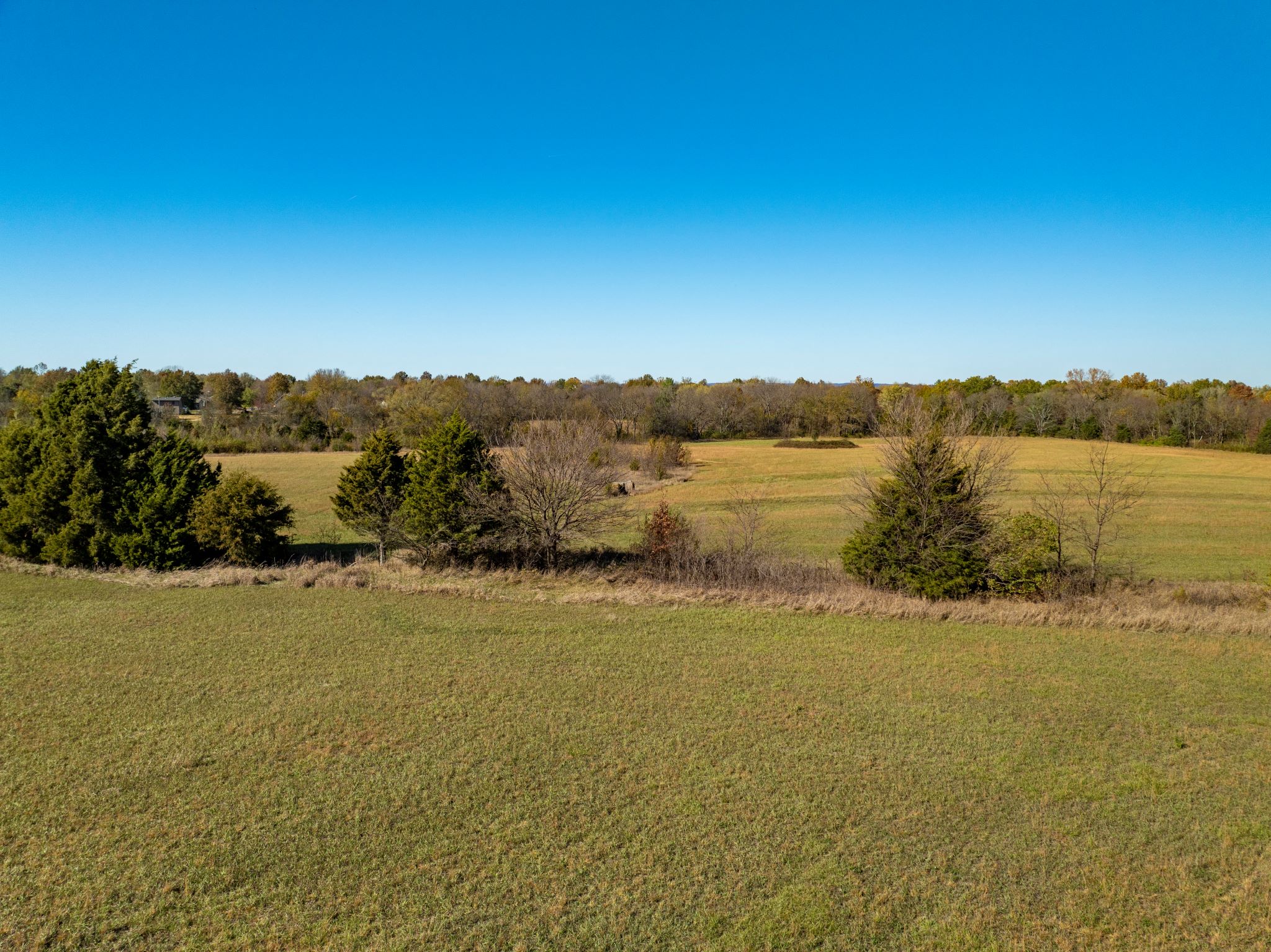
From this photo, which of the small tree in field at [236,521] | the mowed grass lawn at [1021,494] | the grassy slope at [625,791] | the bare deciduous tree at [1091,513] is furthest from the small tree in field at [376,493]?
the bare deciduous tree at [1091,513]

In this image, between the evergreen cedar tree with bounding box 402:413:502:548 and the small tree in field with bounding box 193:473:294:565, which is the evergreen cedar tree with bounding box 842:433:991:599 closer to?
the evergreen cedar tree with bounding box 402:413:502:548

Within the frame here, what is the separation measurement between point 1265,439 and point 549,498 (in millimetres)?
78715

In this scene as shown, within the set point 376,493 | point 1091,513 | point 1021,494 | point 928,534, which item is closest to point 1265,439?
point 1021,494

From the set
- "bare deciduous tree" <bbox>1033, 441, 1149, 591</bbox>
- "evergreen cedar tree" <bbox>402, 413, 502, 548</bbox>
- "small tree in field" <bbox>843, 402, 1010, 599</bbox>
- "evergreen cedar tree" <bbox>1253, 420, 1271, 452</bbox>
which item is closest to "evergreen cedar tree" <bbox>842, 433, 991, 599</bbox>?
"small tree in field" <bbox>843, 402, 1010, 599</bbox>

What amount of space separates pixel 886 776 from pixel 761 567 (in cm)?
1316

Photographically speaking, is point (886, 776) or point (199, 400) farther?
point (199, 400)

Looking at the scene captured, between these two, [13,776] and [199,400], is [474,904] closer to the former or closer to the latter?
[13,776]

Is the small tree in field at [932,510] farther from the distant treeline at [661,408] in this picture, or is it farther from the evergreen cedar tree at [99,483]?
the distant treeline at [661,408]

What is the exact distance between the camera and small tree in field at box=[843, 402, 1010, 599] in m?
20.6

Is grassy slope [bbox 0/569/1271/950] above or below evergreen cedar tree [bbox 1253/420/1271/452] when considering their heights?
below

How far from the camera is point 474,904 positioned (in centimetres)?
716

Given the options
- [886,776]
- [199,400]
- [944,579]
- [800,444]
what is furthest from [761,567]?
[199,400]

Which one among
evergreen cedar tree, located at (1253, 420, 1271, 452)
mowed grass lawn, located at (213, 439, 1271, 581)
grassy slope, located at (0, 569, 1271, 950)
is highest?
evergreen cedar tree, located at (1253, 420, 1271, 452)

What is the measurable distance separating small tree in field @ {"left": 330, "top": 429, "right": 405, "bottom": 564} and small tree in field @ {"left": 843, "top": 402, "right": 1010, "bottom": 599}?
15.5m
